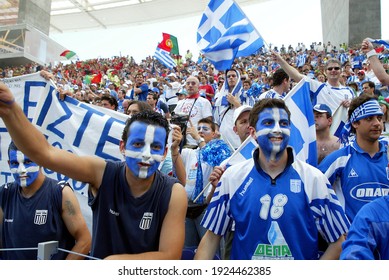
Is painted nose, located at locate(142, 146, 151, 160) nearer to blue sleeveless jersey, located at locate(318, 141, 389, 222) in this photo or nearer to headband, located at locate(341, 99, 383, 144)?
blue sleeveless jersey, located at locate(318, 141, 389, 222)

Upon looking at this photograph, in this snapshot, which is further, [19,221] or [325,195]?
[19,221]

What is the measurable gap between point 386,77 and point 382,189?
2002 millimetres

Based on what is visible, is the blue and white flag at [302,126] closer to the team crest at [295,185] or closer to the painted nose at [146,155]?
the team crest at [295,185]

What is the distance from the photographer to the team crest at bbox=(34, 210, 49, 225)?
3.08 meters

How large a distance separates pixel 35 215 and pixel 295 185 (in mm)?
1913

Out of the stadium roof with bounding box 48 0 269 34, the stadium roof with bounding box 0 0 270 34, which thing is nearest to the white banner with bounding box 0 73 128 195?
the stadium roof with bounding box 0 0 270 34

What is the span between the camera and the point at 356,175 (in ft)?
10.5

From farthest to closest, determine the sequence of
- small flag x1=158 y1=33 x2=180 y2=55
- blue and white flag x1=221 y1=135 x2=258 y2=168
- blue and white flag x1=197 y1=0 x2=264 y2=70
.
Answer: small flag x1=158 y1=33 x2=180 y2=55 → blue and white flag x1=197 y1=0 x2=264 y2=70 → blue and white flag x1=221 y1=135 x2=258 y2=168

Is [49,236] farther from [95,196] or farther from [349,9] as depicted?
[349,9]

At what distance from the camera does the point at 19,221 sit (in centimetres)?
307

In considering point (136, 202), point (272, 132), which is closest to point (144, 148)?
point (136, 202)

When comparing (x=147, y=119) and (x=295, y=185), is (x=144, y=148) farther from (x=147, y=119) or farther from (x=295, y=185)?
(x=295, y=185)

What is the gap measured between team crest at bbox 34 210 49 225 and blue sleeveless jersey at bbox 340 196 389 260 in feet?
7.10
